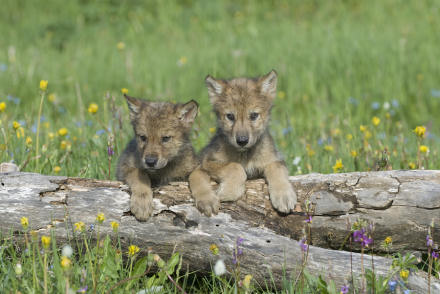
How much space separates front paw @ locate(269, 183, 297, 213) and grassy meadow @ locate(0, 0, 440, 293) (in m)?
0.71

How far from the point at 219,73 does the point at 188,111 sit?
443 cm

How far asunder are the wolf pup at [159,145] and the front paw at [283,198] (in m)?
1.02

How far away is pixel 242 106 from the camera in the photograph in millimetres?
5059

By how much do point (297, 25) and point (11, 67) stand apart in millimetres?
6427

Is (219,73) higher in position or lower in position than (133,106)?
higher

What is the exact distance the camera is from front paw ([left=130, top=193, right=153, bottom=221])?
3.85m

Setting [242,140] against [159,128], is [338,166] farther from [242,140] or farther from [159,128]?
[159,128]

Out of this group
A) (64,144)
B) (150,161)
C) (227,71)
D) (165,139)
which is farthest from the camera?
(227,71)

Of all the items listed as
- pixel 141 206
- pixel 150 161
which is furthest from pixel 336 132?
pixel 141 206

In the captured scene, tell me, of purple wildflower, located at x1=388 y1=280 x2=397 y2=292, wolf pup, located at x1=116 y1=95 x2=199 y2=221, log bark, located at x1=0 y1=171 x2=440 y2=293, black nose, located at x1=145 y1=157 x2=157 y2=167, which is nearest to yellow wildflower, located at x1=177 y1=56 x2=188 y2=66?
wolf pup, located at x1=116 y1=95 x2=199 y2=221

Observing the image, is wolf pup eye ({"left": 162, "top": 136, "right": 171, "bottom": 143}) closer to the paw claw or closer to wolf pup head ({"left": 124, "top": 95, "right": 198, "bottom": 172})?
wolf pup head ({"left": 124, "top": 95, "right": 198, "bottom": 172})

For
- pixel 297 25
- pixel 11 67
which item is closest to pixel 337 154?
pixel 11 67

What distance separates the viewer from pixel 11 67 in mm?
9523

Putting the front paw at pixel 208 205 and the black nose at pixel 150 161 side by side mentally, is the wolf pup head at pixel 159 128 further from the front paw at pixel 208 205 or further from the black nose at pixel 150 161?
the front paw at pixel 208 205
